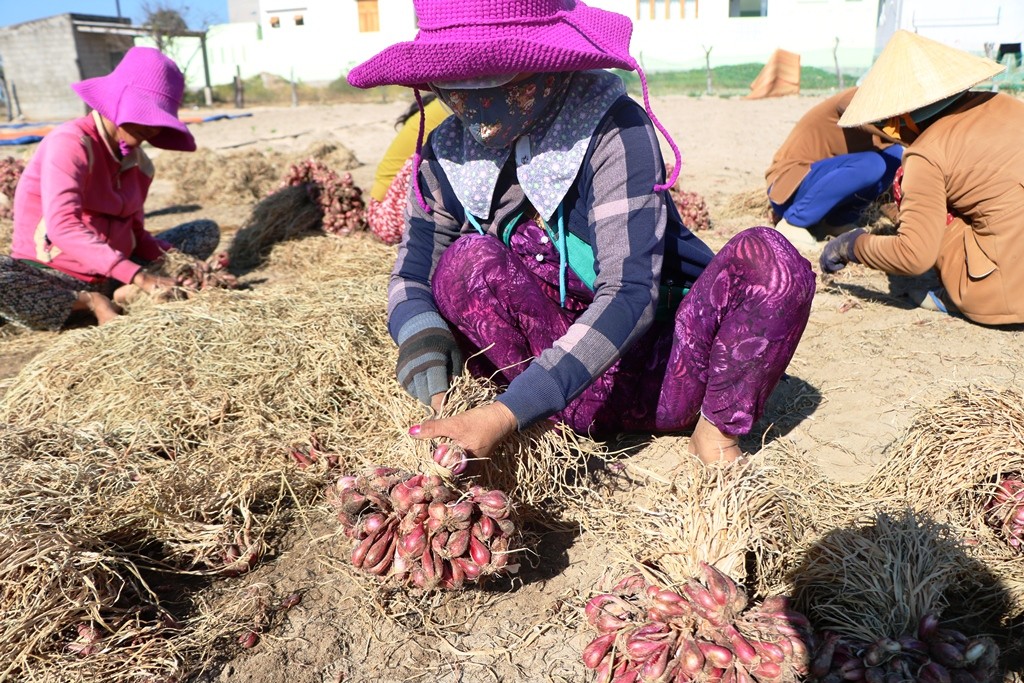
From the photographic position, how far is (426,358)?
75.4 inches

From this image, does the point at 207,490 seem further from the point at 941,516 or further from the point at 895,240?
the point at 895,240

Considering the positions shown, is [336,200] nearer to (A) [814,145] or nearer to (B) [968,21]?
(A) [814,145]

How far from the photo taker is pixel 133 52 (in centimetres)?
397

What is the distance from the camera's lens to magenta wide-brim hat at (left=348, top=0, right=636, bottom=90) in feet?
5.40

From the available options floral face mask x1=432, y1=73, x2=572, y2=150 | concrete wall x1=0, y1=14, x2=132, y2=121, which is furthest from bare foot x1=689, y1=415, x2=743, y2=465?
concrete wall x1=0, y1=14, x2=132, y2=121

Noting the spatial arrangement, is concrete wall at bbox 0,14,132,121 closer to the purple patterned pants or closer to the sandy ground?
the sandy ground

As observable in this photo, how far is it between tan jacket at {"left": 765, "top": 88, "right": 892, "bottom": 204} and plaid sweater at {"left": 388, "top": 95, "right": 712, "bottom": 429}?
3.05 metres

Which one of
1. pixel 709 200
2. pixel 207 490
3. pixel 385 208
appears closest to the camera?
pixel 207 490

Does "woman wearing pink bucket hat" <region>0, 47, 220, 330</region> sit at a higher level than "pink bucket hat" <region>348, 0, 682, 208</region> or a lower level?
lower

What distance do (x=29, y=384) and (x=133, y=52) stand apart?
207cm

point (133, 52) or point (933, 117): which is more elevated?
point (133, 52)

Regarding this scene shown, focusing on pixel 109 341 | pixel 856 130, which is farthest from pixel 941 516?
pixel 856 130

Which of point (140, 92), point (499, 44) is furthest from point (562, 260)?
point (140, 92)

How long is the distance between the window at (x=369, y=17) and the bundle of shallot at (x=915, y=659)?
33.7 meters
